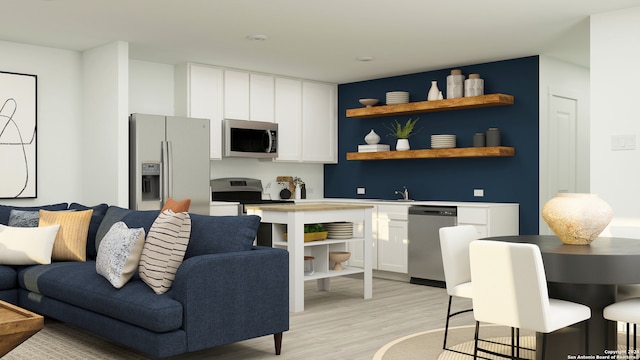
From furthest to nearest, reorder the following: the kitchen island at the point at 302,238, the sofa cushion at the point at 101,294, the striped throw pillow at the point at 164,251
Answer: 1. the kitchen island at the point at 302,238
2. the striped throw pillow at the point at 164,251
3. the sofa cushion at the point at 101,294

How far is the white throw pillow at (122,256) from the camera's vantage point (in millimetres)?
3775

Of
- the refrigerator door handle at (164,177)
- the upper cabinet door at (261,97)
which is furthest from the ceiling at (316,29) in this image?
the refrigerator door handle at (164,177)

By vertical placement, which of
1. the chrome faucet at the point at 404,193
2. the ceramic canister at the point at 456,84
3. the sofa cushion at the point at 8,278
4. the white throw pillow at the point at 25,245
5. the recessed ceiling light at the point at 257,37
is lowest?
the sofa cushion at the point at 8,278

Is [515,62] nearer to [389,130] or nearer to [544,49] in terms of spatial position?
[544,49]

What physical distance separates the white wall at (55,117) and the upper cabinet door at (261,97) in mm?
1925

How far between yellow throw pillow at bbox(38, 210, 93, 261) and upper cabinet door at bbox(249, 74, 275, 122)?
2.82 meters

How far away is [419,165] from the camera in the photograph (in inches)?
302

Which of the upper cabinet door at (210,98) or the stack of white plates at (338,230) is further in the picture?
the upper cabinet door at (210,98)

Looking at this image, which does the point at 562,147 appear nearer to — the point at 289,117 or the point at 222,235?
the point at 289,117

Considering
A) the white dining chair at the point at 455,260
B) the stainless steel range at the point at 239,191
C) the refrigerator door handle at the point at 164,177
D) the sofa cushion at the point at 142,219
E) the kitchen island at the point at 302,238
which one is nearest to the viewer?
the white dining chair at the point at 455,260

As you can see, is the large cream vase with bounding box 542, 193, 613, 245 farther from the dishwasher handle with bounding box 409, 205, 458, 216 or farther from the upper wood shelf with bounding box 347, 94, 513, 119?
the upper wood shelf with bounding box 347, 94, 513, 119

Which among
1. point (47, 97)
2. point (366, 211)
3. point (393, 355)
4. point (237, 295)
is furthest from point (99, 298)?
point (47, 97)

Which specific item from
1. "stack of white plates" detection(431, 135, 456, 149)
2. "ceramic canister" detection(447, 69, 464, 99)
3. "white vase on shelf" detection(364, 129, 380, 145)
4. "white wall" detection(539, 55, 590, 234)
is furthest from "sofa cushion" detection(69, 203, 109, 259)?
"white wall" detection(539, 55, 590, 234)

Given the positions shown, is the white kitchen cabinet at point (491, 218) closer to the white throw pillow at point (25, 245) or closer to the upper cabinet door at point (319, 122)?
the upper cabinet door at point (319, 122)
